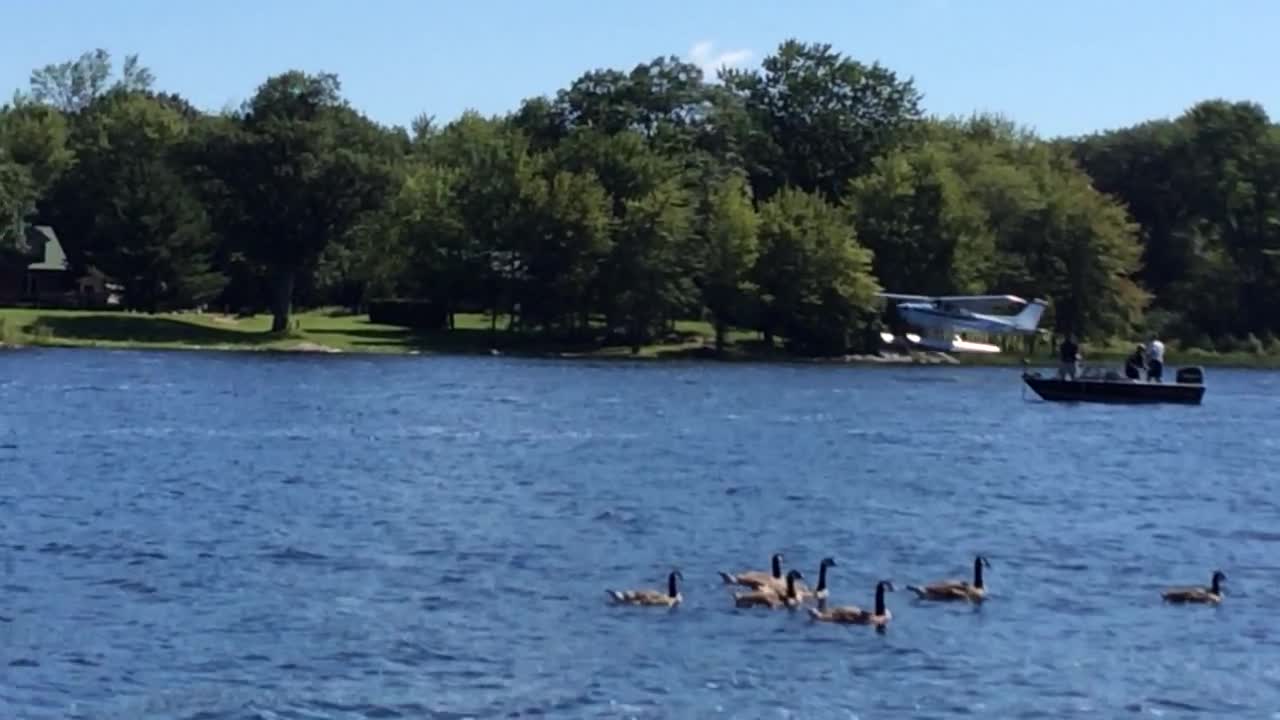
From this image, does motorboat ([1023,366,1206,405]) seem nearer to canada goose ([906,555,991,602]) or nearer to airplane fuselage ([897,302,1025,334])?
airplane fuselage ([897,302,1025,334])

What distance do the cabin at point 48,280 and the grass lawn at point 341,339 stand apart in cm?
824

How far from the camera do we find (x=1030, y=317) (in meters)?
120

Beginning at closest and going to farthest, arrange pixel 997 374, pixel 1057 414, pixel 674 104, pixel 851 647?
1. pixel 851 647
2. pixel 1057 414
3. pixel 997 374
4. pixel 674 104

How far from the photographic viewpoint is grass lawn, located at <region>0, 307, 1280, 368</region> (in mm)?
117500

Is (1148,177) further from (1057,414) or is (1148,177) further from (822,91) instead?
(1057,414)

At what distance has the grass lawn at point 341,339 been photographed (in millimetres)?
117500

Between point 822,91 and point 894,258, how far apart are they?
21.5 m

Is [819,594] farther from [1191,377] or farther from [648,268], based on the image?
[648,268]

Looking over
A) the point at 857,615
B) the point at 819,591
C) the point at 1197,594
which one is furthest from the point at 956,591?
the point at 1197,594

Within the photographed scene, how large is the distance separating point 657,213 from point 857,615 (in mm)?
93906

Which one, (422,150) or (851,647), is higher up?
(422,150)

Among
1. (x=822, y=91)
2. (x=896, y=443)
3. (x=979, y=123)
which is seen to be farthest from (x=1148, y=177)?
(x=896, y=443)

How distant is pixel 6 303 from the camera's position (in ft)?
442

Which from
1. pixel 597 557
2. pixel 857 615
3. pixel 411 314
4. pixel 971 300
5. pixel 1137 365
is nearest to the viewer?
pixel 857 615
